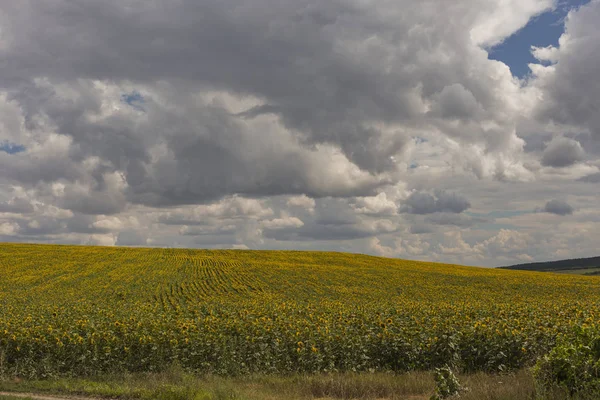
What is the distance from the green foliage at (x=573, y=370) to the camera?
10.0m

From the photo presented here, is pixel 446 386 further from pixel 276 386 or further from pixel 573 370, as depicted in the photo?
pixel 276 386

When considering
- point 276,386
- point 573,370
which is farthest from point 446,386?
point 276,386

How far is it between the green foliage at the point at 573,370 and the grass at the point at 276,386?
667 millimetres

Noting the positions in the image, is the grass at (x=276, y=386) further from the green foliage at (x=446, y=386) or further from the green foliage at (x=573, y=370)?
the green foliage at (x=573, y=370)

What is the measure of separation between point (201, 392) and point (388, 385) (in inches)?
202

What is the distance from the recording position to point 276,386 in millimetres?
14164

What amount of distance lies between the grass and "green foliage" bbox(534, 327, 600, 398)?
2.19 feet

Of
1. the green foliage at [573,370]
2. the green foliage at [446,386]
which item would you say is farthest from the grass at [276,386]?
the green foliage at [573,370]

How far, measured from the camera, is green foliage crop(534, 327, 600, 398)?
1003 cm

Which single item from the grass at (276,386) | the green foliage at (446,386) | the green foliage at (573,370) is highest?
the green foliage at (573,370)

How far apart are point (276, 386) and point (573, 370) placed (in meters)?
7.71

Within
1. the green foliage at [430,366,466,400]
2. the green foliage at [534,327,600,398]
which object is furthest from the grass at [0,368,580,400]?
the green foliage at [534,327,600,398]

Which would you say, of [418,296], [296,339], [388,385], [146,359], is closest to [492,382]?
[388,385]

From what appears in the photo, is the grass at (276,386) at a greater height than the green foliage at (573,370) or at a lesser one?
lesser
